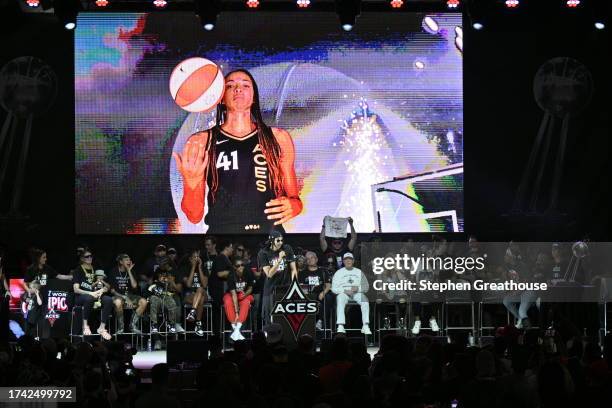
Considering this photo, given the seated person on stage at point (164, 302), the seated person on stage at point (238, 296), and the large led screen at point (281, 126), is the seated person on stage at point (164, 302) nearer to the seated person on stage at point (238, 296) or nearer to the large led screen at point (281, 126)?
the seated person on stage at point (238, 296)

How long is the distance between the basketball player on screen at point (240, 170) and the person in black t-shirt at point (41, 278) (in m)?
2.36

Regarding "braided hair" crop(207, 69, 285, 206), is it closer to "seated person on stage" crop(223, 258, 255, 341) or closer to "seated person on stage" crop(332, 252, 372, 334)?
"seated person on stage" crop(223, 258, 255, 341)

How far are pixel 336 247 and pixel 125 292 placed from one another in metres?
2.83

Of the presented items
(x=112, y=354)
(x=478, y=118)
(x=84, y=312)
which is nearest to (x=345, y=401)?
(x=112, y=354)

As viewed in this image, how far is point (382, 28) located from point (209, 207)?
3.56 meters

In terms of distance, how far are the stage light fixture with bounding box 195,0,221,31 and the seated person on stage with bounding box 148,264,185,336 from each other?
3.35 m

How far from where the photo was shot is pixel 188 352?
8000 millimetres

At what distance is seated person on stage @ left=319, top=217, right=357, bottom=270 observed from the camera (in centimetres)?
1377

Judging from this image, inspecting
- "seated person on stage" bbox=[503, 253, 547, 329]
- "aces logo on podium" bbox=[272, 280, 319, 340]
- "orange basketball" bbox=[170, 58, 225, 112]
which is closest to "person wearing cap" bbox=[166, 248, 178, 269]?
"orange basketball" bbox=[170, 58, 225, 112]

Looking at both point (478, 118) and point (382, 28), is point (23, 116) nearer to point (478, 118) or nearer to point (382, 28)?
point (382, 28)

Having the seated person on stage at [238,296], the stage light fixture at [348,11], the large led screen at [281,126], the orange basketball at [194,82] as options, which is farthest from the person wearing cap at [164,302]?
the stage light fixture at [348,11]

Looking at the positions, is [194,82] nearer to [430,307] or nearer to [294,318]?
[430,307]

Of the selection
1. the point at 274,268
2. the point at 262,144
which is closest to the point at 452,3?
the point at 262,144

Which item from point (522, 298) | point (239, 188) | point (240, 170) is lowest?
point (522, 298)
